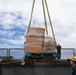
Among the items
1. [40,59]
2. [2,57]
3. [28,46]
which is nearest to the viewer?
[28,46]

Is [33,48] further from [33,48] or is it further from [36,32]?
[36,32]

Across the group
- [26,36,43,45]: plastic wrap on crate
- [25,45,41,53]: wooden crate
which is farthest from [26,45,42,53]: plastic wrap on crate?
[26,36,43,45]: plastic wrap on crate

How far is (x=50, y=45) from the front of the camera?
16328 millimetres

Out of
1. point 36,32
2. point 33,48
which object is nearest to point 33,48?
point 33,48

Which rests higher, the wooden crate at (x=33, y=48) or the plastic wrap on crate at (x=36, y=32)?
the plastic wrap on crate at (x=36, y=32)

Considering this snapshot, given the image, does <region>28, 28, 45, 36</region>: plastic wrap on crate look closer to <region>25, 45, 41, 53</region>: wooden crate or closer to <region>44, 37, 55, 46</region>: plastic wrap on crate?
<region>44, 37, 55, 46</region>: plastic wrap on crate

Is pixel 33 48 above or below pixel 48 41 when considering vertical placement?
below

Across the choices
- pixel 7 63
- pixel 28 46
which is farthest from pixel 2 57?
pixel 28 46

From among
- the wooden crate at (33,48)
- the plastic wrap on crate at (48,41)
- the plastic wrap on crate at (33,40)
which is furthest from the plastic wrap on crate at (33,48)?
the plastic wrap on crate at (48,41)

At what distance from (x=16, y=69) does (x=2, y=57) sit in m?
2.04

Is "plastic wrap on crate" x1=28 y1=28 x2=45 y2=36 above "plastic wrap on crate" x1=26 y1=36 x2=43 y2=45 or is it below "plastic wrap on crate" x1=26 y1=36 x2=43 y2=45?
above

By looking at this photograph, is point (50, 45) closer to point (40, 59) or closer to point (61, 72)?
point (40, 59)

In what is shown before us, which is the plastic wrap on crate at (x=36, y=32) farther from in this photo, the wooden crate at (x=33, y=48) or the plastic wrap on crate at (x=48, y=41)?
the wooden crate at (x=33, y=48)

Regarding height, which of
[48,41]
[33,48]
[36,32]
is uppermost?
[36,32]
